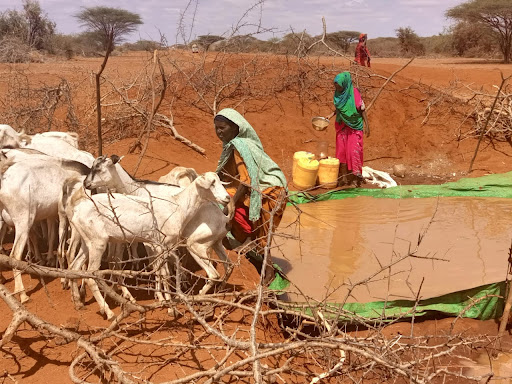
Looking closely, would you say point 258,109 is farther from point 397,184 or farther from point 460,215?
point 460,215

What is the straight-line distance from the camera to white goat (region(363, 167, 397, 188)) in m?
8.74

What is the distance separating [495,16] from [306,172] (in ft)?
66.3

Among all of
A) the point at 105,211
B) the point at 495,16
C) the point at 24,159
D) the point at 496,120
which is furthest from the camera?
the point at 495,16

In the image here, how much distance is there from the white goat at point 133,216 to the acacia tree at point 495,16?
23750 mm

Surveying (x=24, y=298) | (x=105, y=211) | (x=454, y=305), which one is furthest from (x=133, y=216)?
(x=454, y=305)

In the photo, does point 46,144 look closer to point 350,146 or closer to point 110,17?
point 350,146

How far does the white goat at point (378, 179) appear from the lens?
874 centimetres

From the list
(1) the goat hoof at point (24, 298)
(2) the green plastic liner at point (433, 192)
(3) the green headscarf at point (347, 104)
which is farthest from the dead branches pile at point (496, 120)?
(1) the goat hoof at point (24, 298)

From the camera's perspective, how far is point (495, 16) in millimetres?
23609

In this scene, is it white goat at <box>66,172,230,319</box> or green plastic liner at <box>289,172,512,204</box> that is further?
green plastic liner at <box>289,172,512,204</box>

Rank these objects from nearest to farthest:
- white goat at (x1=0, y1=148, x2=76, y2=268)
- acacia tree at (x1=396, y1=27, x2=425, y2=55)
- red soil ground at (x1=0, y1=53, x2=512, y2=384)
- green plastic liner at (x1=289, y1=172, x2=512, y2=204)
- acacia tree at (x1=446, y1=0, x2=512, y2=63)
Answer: white goat at (x1=0, y1=148, x2=76, y2=268)
green plastic liner at (x1=289, y1=172, x2=512, y2=204)
red soil ground at (x1=0, y1=53, x2=512, y2=384)
acacia tree at (x1=446, y1=0, x2=512, y2=63)
acacia tree at (x1=396, y1=27, x2=425, y2=55)

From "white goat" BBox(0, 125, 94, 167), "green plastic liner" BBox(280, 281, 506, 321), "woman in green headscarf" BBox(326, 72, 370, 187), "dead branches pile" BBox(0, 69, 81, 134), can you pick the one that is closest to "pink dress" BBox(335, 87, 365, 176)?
"woman in green headscarf" BBox(326, 72, 370, 187)

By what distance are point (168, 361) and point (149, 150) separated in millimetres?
5790

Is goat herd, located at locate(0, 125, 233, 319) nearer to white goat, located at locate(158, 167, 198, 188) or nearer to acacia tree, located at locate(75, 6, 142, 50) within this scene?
white goat, located at locate(158, 167, 198, 188)
